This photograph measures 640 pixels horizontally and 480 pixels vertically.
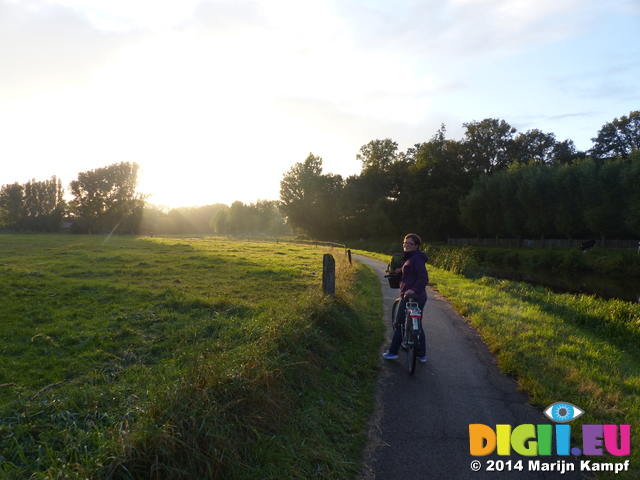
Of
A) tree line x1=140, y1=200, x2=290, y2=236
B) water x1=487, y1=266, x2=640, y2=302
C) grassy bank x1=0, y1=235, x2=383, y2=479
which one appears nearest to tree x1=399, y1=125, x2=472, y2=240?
water x1=487, y1=266, x2=640, y2=302

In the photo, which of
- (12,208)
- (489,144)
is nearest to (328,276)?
(489,144)

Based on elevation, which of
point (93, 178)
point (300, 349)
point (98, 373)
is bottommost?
point (98, 373)

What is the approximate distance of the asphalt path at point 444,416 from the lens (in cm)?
356

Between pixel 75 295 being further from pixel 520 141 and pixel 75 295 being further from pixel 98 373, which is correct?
pixel 520 141

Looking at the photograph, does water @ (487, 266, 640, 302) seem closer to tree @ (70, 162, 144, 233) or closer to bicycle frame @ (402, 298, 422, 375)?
bicycle frame @ (402, 298, 422, 375)

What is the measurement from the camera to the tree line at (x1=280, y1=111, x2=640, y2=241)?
1352 inches

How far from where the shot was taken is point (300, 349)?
5.54m

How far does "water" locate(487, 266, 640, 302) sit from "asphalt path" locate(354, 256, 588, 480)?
51.7 feet

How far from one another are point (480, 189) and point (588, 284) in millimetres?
24958

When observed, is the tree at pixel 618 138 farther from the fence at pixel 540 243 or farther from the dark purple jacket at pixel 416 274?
the dark purple jacket at pixel 416 274

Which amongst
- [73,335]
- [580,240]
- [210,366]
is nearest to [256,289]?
[73,335]

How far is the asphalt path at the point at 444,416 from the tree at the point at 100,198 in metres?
83.3

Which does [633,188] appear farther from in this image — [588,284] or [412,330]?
[412,330]

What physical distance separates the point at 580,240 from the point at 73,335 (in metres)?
43.0
